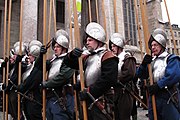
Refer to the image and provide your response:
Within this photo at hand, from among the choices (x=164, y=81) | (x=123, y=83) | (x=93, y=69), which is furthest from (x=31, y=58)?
(x=164, y=81)

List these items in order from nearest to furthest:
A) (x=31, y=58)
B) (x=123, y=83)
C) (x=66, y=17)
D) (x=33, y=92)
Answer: (x=123, y=83), (x=33, y=92), (x=31, y=58), (x=66, y=17)

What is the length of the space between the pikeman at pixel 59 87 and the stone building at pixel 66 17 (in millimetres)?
557

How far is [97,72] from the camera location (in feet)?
11.3

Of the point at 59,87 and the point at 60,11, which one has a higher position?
the point at 60,11

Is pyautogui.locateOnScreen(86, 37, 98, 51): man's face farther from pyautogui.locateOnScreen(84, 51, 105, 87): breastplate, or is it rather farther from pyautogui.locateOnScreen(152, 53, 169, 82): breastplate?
pyautogui.locateOnScreen(152, 53, 169, 82): breastplate

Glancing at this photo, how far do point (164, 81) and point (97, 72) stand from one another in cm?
112

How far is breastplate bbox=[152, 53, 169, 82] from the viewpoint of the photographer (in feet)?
13.2

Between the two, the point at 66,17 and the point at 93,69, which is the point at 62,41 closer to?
the point at 93,69

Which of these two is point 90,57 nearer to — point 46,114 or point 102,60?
point 102,60

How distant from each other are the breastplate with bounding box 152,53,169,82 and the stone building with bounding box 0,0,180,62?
172 centimetres

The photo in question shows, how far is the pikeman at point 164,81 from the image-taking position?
3.80 meters

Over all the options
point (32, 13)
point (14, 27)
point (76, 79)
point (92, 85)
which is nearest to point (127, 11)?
point (14, 27)

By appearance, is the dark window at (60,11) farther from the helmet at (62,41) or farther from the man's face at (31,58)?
the helmet at (62,41)

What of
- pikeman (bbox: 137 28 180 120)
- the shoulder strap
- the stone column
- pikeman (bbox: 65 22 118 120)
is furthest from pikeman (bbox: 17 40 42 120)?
the stone column
